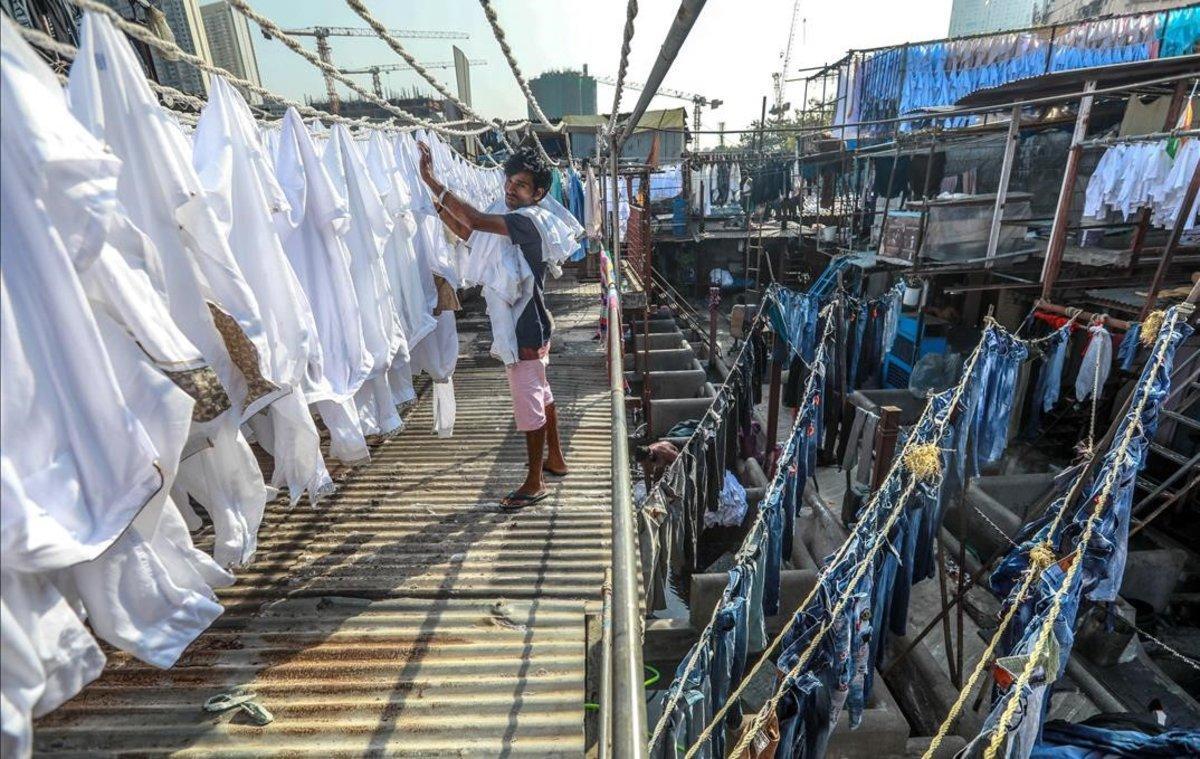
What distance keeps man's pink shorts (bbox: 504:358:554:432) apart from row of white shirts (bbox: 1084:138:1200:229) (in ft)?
31.7

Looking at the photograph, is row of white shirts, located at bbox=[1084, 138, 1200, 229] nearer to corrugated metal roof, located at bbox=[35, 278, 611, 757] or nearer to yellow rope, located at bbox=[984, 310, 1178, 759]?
yellow rope, located at bbox=[984, 310, 1178, 759]

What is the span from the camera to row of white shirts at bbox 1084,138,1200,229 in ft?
27.4

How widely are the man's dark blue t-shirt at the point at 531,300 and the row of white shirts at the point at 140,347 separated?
1.12 m

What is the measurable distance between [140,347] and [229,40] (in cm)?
632

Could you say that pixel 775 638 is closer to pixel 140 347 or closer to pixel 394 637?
pixel 394 637

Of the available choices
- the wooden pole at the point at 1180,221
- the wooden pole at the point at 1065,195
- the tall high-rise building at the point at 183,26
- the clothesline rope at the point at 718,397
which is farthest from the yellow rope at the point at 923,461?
the tall high-rise building at the point at 183,26

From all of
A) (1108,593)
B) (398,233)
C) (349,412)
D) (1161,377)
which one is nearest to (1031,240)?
(1161,377)

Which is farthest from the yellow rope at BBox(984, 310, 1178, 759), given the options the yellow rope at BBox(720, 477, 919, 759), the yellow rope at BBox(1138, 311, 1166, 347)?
the yellow rope at BBox(720, 477, 919, 759)

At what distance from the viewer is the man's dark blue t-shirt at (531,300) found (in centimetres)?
385

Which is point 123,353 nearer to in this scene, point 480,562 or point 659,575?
point 480,562

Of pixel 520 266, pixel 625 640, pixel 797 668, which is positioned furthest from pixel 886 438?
pixel 625 640

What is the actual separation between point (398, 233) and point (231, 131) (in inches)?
62.6

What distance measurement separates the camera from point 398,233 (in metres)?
3.97

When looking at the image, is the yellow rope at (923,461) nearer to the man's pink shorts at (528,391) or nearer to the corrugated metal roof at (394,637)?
the corrugated metal roof at (394,637)
